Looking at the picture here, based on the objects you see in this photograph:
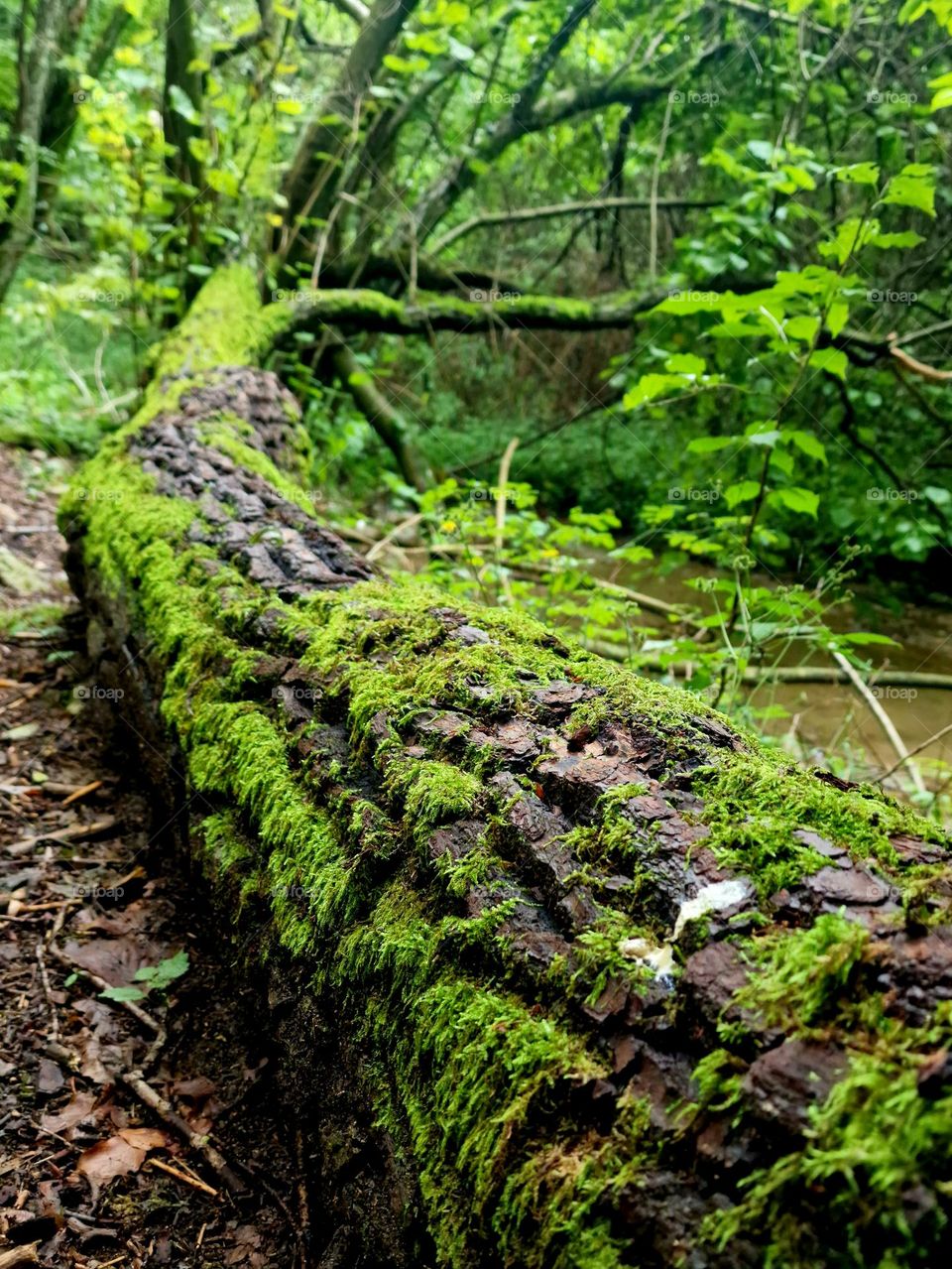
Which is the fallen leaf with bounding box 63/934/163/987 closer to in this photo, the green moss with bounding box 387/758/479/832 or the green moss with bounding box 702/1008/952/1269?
the green moss with bounding box 387/758/479/832

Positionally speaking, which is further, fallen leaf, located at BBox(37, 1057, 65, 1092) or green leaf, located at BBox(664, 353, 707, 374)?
green leaf, located at BBox(664, 353, 707, 374)

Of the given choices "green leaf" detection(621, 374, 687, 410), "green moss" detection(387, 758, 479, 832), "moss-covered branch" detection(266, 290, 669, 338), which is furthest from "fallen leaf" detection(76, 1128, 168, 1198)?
"moss-covered branch" detection(266, 290, 669, 338)

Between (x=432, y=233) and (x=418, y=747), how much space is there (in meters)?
8.48

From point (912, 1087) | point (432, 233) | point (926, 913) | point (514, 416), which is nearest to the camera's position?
point (912, 1087)

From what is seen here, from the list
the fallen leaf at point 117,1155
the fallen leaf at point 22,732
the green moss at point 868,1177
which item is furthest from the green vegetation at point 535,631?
the fallen leaf at point 22,732

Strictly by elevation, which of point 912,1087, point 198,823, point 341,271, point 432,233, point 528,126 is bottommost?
point 198,823

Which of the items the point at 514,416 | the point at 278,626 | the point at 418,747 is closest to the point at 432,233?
the point at 514,416

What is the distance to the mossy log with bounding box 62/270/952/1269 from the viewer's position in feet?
2.92

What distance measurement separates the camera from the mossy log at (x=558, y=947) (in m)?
0.89

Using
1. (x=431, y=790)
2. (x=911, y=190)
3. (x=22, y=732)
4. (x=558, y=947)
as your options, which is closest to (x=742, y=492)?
(x=911, y=190)

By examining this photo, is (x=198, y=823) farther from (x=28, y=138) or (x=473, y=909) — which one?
(x=28, y=138)

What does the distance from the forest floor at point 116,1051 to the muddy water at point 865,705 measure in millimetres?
2757

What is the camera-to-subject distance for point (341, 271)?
7.91 meters

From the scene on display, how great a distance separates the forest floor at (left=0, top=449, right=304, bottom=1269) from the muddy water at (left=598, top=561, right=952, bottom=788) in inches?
109
